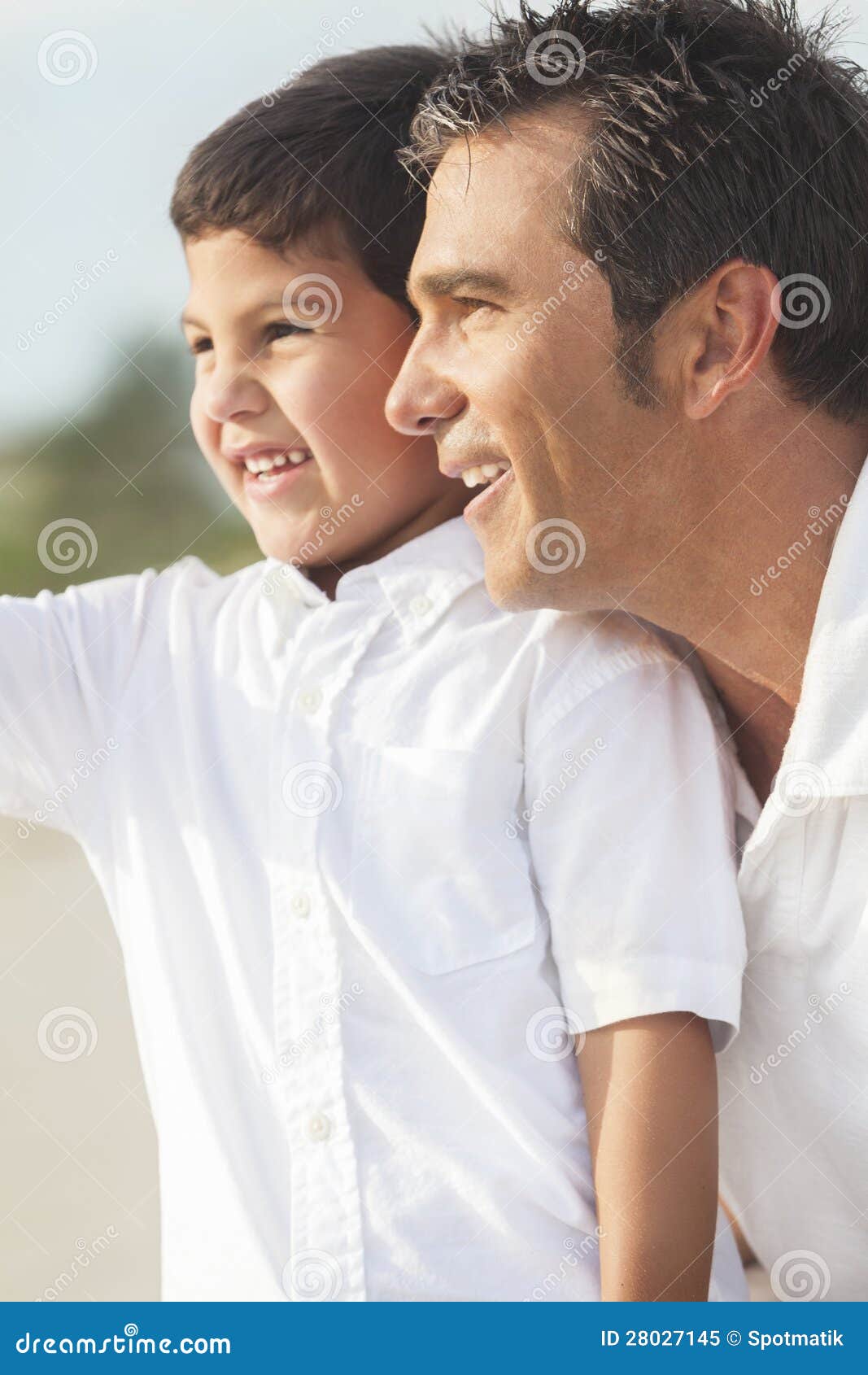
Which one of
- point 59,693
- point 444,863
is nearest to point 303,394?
point 59,693

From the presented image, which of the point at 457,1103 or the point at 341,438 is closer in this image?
the point at 457,1103

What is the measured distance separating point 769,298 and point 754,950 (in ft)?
2.90

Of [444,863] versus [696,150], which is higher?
[696,150]

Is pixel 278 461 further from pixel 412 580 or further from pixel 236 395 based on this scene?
pixel 412 580

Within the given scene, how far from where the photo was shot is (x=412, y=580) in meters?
1.78

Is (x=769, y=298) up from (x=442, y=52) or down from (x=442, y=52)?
down

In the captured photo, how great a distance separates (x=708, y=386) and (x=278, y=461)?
1.99 feet

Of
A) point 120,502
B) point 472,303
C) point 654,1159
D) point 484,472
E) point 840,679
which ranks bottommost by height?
point 120,502

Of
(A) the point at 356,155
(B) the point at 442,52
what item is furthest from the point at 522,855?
(B) the point at 442,52

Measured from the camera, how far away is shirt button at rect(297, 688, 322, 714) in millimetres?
1731

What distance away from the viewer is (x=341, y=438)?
1.77 meters

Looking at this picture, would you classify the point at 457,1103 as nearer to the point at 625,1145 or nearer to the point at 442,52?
the point at 625,1145

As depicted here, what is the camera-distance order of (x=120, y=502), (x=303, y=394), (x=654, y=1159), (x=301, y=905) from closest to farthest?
(x=654, y=1159) < (x=301, y=905) < (x=303, y=394) < (x=120, y=502)
